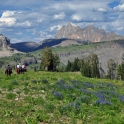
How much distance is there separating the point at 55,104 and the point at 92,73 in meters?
130

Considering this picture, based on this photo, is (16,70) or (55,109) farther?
(16,70)

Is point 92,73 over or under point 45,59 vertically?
under

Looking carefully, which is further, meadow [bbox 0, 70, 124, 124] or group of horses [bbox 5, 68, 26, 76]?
group of horses [bbox 5, 68, 26, 76]

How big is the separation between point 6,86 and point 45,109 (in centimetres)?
941

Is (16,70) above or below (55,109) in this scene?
above

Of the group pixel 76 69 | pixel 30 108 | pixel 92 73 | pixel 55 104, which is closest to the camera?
pixel 30 108

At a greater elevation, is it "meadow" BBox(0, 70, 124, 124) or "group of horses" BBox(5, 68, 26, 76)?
"group of horses" BBox(5, 68, 26, 76)

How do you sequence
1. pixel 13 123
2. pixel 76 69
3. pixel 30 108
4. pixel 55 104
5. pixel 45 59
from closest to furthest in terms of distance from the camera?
1. pixel 13 123
2. pixel 30 108
3. pixel 55 104
4. pixel 45 59
5. pixel 76 69

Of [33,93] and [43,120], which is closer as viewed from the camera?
[43,120]

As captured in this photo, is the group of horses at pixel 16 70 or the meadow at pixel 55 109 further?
the group of horses at pixel 16 70

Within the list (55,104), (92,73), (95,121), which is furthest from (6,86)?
(92,73)

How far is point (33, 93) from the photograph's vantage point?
2403cm

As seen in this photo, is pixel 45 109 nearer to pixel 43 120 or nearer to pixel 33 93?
pixel 43 120

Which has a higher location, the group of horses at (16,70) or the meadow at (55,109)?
the group of horses at (16,70)
